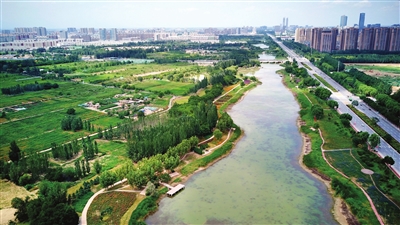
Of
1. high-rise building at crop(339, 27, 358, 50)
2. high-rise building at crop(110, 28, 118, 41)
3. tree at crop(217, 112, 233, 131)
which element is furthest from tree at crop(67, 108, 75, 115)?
high-rise building at crop(110, 28, 118, 41)

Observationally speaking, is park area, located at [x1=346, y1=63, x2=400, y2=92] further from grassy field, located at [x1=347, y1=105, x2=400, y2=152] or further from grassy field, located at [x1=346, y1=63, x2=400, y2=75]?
grassy field, located at [x1=347, y1=105, x2=400, y2=152]

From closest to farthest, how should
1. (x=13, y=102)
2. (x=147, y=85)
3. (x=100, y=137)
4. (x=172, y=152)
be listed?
(x=172, y=152) → (x=100, y=137) → (x=13, y=102) → (x=147, y=85)

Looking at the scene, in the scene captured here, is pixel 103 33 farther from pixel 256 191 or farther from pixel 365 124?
pixel 256 191

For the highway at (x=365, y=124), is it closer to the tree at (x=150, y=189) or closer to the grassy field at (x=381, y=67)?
the tree at (x=150, y=189)

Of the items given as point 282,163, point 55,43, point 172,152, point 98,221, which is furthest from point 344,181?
point 55,43

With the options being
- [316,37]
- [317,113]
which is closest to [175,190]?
[317,113]

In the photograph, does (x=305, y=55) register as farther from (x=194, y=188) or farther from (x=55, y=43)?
(x=55, y=43)
